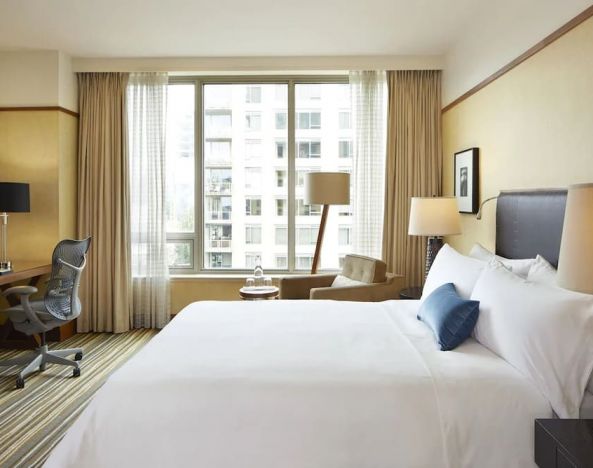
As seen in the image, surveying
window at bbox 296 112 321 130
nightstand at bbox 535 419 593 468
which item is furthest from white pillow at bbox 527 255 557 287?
window at bbox 296 112 321 130

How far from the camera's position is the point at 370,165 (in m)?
4.93

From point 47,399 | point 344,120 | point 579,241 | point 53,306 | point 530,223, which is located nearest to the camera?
point 579,241

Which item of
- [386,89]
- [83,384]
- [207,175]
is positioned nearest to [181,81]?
[207,175]

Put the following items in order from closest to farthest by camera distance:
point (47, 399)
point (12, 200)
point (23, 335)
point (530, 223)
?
point (530, 223), point (47, 399), point (12, 200), point (23, 335)

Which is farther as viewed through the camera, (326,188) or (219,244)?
(219,244)

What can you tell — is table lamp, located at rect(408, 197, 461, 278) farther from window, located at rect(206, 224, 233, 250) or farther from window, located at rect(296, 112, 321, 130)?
window, located at rect(206, 224, 233, 250)

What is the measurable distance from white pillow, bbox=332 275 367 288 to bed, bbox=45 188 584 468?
6.72 feet

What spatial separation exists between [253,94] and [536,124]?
3.18 metres

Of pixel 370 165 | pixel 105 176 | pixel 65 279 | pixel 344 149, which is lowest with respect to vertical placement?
pixel 65 279

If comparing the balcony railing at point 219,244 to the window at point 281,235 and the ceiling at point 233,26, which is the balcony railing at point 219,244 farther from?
the ceiling at point 233,26

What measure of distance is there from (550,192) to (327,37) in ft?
8.31

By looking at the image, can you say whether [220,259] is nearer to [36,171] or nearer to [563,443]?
[36,171]

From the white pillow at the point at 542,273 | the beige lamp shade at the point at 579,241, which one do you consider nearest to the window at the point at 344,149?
the white pillow at the point at 542,273

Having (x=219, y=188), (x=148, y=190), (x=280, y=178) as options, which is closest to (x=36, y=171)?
(x=148, y=190)
